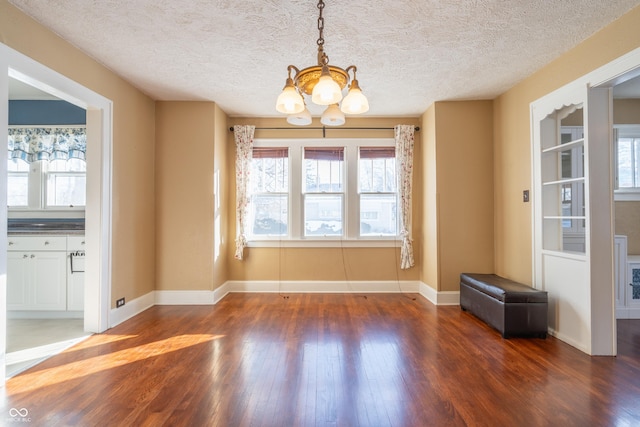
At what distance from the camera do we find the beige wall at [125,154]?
8.51 ft

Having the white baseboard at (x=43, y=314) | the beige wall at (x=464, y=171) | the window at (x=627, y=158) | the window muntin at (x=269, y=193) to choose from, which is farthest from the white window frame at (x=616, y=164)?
the white baseboard at (x=43, y=314)

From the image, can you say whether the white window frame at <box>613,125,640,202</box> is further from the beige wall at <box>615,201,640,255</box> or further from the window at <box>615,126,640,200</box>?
the beige wall at <box>615,201,640,255</box>

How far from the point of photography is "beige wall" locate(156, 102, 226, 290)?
4.20m

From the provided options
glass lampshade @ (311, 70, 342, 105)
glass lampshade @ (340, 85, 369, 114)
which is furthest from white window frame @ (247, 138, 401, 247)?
glass lampshade @ (311, 70, 342, 105)

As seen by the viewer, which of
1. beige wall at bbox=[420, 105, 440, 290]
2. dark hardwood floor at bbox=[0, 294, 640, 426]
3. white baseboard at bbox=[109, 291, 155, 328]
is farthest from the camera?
beige wall at bbox=[420, 105, 440, 290]

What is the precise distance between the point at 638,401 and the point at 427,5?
9.95 feet

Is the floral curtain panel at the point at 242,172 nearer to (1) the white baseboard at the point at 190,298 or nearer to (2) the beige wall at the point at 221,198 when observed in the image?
(2) the beige wall at the point at 221,198

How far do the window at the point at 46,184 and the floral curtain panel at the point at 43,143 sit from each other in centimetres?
8

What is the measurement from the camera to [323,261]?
4.85 m

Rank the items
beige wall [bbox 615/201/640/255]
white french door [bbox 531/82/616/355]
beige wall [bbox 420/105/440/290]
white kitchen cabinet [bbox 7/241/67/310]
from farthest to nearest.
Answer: beige wall [bbox 420/105/440/290] → beige wall [bbox 615/201/640/255] → white kitchen cabinet [bbox 7/241/67/310] → white french door [bbox 531/82/616/355]

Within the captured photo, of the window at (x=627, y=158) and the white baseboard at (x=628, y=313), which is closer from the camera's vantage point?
the white baseboard at (x=628, y=313)

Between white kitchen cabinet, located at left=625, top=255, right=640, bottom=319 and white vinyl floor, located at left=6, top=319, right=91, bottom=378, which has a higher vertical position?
white kitchen cabinet, located at left=625, top=255, right=640, bottom=319

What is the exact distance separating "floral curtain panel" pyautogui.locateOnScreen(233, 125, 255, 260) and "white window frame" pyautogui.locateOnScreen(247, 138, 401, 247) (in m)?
0.17

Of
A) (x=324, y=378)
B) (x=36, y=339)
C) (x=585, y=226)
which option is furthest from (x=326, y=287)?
(x=36, y=339)
